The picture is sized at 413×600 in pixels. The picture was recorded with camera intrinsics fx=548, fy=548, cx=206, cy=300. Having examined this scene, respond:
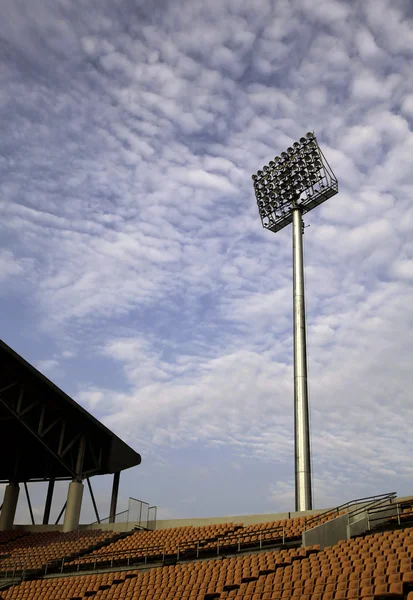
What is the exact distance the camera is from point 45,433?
30.1 meters

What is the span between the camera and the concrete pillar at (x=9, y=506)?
117 ft

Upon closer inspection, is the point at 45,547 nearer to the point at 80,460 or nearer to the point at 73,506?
the point at 73,506

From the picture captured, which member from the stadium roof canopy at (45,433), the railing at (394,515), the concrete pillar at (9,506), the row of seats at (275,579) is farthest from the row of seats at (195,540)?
the concrete pillar at (9,506)

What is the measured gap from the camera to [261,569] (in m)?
16.2

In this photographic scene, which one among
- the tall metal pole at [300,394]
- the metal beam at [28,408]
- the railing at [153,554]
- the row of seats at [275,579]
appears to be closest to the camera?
the row of seats at [275,579]

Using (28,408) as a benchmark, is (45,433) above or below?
below

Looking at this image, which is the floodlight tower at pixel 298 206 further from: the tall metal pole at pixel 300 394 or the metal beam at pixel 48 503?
the metal beam at pixel 48 503

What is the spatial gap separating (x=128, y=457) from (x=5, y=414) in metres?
8.52

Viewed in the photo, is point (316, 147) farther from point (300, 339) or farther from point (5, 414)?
point (5, 414)

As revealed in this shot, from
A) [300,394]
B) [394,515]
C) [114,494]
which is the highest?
[300,394]

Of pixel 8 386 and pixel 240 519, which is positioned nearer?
pixel 240 519

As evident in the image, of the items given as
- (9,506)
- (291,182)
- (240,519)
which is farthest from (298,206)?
(9,506)

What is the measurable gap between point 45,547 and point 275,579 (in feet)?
54.5

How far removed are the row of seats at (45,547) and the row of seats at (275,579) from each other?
8.08ft
